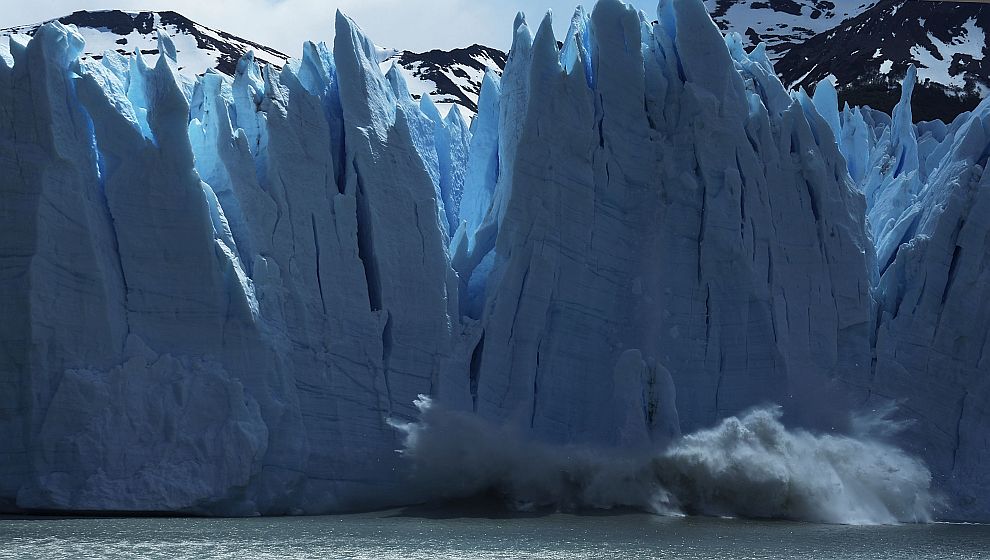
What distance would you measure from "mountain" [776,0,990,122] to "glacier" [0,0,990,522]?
16.8 meters

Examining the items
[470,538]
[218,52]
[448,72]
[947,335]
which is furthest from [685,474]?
[218,52]

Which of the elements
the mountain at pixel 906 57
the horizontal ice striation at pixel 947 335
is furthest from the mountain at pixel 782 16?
the horizontal ice striation at pixel 947 335

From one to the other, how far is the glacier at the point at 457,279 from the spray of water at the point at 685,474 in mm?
56

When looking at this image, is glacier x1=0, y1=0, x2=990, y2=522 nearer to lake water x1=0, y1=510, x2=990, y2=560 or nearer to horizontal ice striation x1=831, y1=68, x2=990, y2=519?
horizontal ice striation x1=831, y1=68, x2=990, y2=519

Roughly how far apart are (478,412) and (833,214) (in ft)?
18.5

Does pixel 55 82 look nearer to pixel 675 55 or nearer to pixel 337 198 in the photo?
pixel 337 198

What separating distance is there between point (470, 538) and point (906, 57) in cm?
2756

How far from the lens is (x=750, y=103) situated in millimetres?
17953

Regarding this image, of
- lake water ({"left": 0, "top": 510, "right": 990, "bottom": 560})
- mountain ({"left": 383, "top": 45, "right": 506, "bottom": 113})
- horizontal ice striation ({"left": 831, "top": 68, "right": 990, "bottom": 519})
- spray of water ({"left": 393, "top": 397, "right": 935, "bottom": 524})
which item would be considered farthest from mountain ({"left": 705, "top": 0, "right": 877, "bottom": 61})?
lake water ({"left": 0, "top": 510, "right": 990, "bottom": 560})

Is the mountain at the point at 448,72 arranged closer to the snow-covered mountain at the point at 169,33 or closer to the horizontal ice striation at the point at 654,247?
the snow-covered mountain at the point at 169,33

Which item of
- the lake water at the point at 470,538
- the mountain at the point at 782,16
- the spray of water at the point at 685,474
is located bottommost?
the lake water at the point at 470,538

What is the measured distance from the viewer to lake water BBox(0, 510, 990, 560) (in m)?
12.1

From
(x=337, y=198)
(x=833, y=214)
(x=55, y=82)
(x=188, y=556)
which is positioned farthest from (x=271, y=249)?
(x=833, y=214)

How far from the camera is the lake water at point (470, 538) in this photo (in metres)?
12.1
